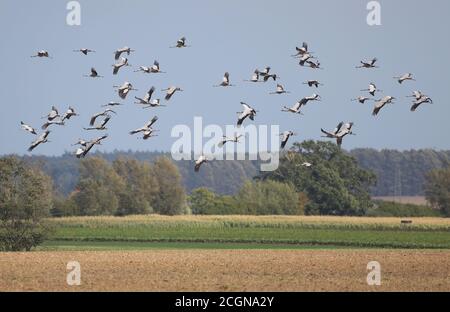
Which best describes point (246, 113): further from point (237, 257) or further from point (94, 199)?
point (94, 199)

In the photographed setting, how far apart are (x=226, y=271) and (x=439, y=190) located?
88.4 metres

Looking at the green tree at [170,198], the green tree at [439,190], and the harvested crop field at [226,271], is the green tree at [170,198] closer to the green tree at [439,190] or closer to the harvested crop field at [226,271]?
the green tree at [439,190]

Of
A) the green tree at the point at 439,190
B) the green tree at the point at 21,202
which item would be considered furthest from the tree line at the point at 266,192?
the green tree at the point at 21,202

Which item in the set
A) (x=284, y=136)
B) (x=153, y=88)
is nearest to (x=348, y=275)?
(x=284, y=136)

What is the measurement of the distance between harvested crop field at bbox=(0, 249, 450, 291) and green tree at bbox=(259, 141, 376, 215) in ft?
205

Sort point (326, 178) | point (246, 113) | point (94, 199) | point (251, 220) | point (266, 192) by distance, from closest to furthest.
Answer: point (246, 113), point (251, 220), point (94, 199), point (266, 192), point (326, 178)

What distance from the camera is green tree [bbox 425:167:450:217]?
12593cm

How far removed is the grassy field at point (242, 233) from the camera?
71.5 m

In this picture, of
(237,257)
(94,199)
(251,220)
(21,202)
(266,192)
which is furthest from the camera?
(266,192)

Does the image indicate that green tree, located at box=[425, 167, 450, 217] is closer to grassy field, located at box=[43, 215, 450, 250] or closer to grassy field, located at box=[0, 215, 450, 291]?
grassy field, located at box=[43, 215, 450, 250]

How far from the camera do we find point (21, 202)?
2325 inches

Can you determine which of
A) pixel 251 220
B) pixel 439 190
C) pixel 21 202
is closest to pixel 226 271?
pixel 21 202

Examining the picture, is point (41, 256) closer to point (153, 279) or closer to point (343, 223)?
point (153, 279)

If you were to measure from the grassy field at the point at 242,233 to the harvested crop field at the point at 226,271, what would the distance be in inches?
505
